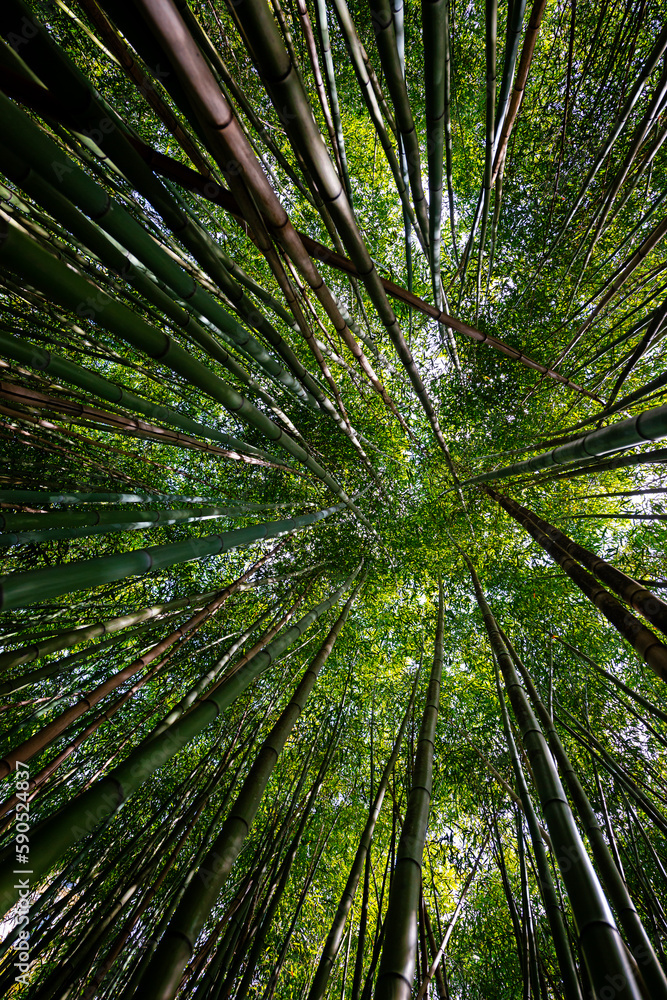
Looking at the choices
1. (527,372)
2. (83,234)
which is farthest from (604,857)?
(527,372)

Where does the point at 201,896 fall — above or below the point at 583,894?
below

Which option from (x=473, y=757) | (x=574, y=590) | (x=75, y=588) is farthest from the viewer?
(x=574, y=590)

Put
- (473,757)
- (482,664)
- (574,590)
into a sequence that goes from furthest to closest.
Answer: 1. (482,664)
2. (574,590)
3. (473,757)

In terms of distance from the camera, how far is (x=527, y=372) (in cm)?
372

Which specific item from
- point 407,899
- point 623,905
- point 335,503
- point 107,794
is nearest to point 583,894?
point 407,899

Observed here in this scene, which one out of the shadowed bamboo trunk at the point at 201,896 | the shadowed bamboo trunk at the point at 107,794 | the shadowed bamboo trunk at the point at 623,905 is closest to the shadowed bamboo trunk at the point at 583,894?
the shadowed bamboo trunk at the point at 623,905

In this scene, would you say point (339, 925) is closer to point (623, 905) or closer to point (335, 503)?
point (623, 905)

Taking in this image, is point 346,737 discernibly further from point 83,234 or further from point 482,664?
point 83,234

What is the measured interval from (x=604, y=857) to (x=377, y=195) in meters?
4.90

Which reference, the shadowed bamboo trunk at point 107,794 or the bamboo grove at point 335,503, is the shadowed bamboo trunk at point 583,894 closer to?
the bamboo grove at point 335,503

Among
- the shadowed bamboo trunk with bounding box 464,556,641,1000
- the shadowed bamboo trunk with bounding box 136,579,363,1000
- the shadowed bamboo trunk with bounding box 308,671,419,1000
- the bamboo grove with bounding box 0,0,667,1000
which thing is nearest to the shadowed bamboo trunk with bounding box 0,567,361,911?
the bamboo grove with bounding box 0,0,667,1000

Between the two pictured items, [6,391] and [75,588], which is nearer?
[75,588]

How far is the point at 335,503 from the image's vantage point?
4.79 meters

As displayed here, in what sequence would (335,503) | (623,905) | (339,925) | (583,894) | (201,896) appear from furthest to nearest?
(335,503) < (339,925) < (623,905) < (201,896) < (583,894)
